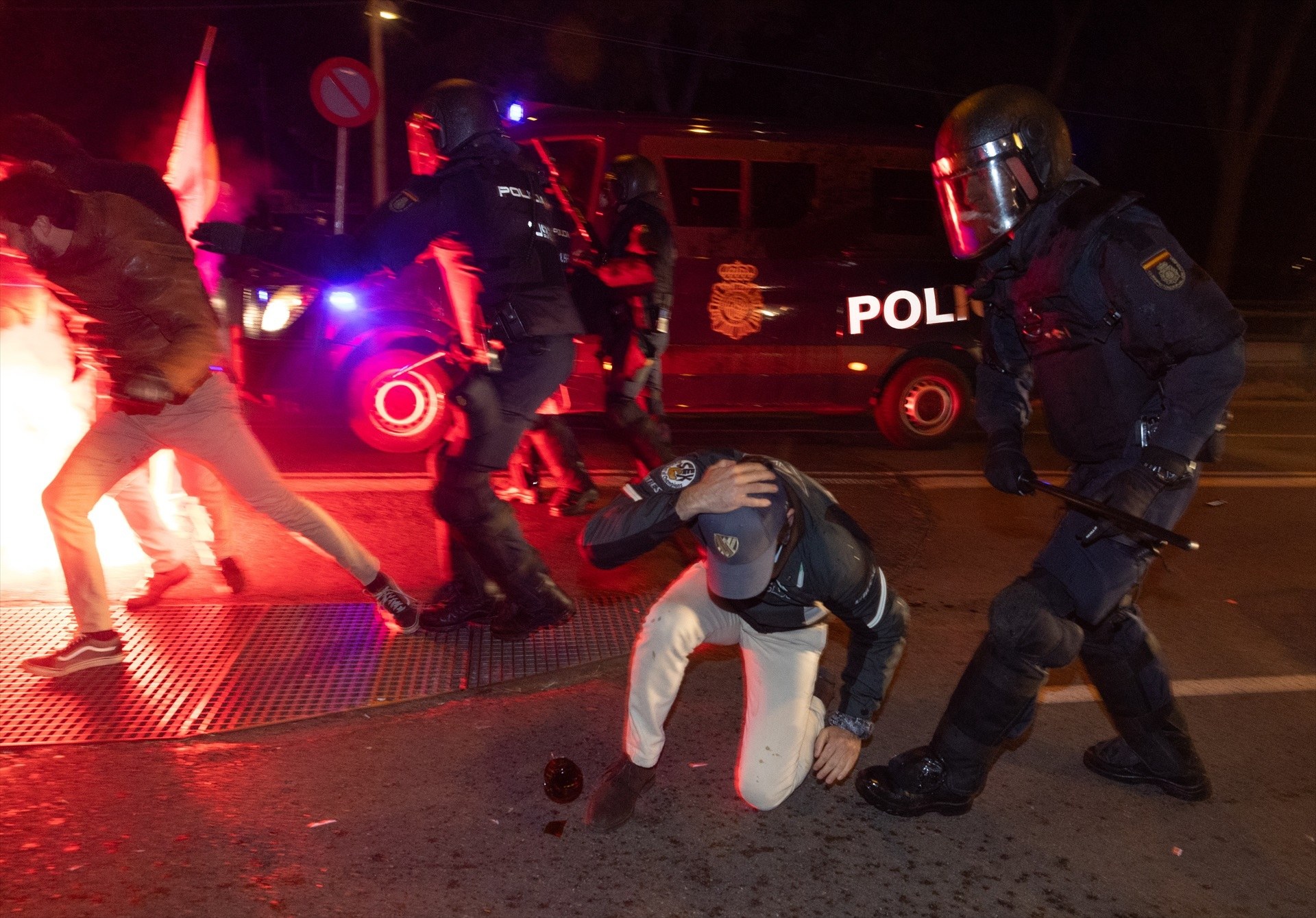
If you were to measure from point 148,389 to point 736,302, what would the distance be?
4.95 metres

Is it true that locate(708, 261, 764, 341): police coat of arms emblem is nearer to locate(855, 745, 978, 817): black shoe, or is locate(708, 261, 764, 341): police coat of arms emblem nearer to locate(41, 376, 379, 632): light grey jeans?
locate(41, 376, 379, 632): light grey jeans

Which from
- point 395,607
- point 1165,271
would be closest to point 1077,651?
point 1165,271

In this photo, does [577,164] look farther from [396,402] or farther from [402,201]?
[402,201]

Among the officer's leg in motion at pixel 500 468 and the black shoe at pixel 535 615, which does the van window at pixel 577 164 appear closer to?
the officer's leg in motion at pixel 500 468

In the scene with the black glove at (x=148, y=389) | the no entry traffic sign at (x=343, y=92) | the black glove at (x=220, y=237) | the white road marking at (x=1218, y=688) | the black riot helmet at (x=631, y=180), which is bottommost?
the white road marking at (x=1218, y=688)

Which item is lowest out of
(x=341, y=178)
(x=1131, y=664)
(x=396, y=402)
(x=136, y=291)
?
(x=1131, y=664)

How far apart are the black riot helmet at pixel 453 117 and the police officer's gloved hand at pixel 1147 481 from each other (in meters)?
2.53

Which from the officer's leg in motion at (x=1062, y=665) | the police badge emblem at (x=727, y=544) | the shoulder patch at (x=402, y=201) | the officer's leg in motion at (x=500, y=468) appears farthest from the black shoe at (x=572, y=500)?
the police badge emblem at (x=727, y=544)

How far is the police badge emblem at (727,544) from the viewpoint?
269 cm

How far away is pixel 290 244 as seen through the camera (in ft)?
11.6

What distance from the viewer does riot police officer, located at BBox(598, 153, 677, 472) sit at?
5.61 meters

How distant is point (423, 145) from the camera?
159 inches

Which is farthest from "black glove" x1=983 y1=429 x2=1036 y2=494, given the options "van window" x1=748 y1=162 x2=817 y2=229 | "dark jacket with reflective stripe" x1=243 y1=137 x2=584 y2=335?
"van window" x1=748 y1=162 x2=817 y2=229

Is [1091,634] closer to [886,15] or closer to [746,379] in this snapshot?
[746,379]
